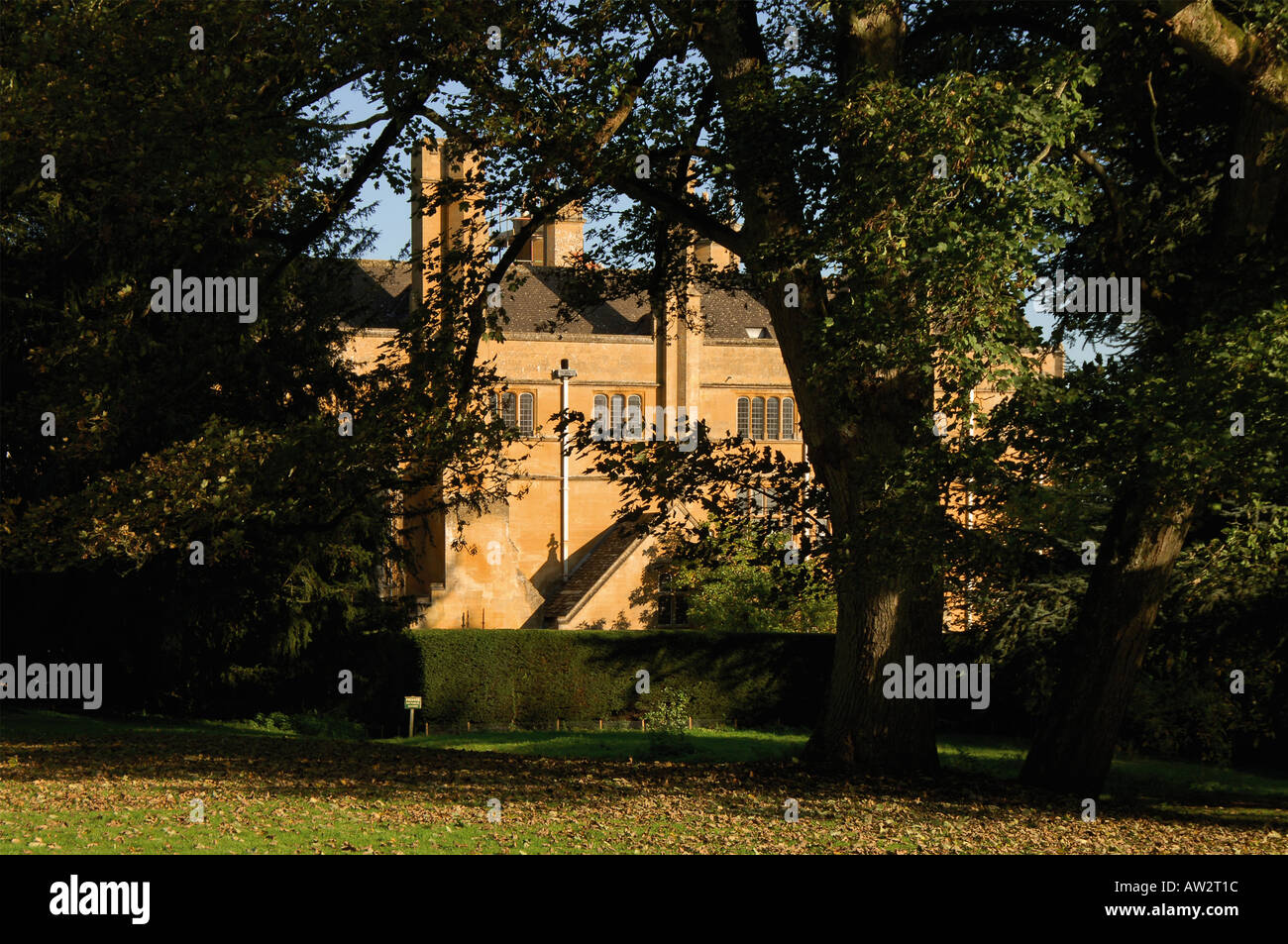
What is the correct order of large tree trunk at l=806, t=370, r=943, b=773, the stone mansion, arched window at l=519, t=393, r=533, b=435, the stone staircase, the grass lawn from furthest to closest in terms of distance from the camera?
arched window at l=519, t=393, r=533, b=435, the stone staircase, the stone mansion, large tree trunk at l=806, t=370, r=943, b=773, the grass lawn

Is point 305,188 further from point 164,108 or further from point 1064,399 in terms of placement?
point 1064,399

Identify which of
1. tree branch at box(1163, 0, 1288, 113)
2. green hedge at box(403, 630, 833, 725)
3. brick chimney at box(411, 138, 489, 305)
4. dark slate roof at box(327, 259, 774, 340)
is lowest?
green hedge at box(403, 630, 833, 725)

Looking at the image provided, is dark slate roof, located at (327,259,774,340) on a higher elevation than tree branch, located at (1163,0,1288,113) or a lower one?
higher

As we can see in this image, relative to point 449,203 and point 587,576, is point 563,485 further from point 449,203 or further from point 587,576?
A: point 449,203

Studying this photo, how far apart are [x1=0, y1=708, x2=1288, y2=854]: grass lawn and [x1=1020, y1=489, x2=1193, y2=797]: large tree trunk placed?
472 millimetres

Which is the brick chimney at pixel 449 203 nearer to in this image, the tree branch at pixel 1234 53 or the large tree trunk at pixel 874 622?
the large tree trunk at pixel 874 622

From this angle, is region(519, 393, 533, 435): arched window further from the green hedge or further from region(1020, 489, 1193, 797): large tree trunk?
region(1020, 489, 1193, 797): large tree trunk

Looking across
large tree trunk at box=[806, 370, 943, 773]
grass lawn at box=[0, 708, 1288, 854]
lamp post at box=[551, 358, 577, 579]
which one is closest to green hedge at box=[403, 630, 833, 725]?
grass lawn at box=[0, 708, 1288, 854]

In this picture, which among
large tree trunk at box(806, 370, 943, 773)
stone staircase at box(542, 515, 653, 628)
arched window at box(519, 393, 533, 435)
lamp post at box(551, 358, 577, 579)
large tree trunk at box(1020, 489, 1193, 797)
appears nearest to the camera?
large tree trunk at box(806, 370, 943, 773)

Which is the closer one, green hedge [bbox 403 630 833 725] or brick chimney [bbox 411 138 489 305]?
brick chimney [bbox 411 138 489 305]

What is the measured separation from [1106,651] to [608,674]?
18.8 m

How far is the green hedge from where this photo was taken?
2962cm

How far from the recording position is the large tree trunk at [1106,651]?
1216 cm
